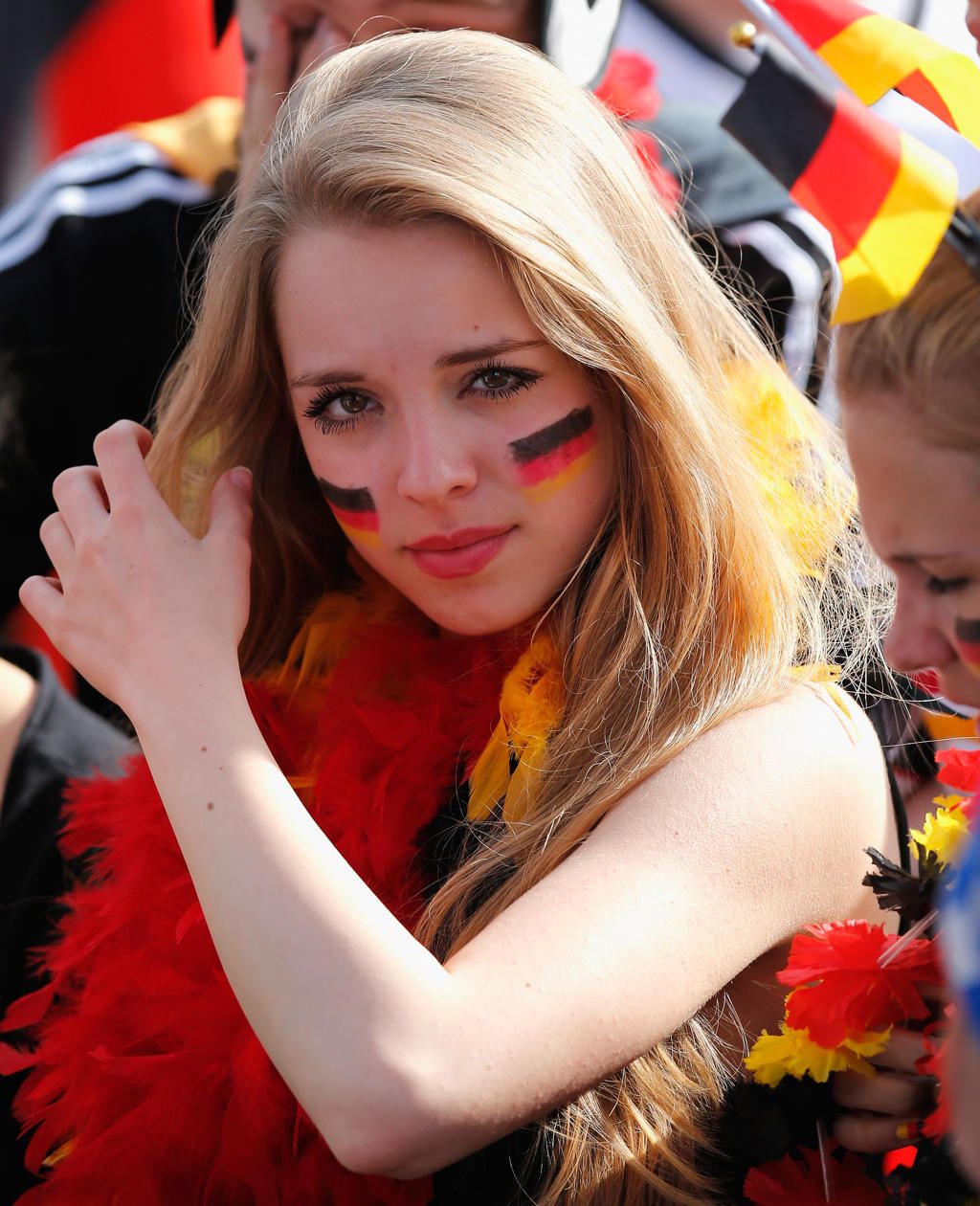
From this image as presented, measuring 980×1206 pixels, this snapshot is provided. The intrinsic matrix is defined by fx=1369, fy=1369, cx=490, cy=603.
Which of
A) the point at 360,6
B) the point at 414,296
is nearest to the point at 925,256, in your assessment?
the point at 414,296

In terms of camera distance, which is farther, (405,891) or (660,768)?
(405,891)

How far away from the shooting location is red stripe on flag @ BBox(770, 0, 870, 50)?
954 mm

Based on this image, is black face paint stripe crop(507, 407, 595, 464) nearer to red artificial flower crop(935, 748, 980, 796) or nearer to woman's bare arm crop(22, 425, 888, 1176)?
woman's bare arm crop(22, 425, 888, 1176)

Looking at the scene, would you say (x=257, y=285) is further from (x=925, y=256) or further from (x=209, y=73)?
(x=209, y=73)

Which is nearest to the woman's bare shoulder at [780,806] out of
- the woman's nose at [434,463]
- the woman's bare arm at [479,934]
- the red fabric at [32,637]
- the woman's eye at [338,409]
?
the woman's bare arm at [479,934]

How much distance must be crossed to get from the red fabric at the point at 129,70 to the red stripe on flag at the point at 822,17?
164cm

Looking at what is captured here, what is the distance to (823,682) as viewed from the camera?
130cm

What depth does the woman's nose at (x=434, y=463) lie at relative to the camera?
1.24 metres

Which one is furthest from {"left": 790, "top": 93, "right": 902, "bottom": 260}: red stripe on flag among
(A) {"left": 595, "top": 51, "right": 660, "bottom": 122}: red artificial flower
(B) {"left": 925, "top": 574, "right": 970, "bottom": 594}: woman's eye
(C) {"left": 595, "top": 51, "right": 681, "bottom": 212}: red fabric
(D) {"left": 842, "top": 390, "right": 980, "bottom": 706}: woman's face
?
(A) {"left": 595, "top": 51, "right": 660, "bottom": 122}: red artificial flower

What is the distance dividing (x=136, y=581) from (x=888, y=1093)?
2.62ft

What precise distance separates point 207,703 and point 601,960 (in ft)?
1.35

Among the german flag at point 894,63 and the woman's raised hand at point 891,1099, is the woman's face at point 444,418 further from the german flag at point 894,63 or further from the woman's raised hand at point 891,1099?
the woman's raised hand at point 891,1099

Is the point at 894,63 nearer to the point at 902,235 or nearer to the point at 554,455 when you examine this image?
the point at 902,235

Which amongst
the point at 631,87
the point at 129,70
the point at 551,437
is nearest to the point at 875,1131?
the point at 551,437
